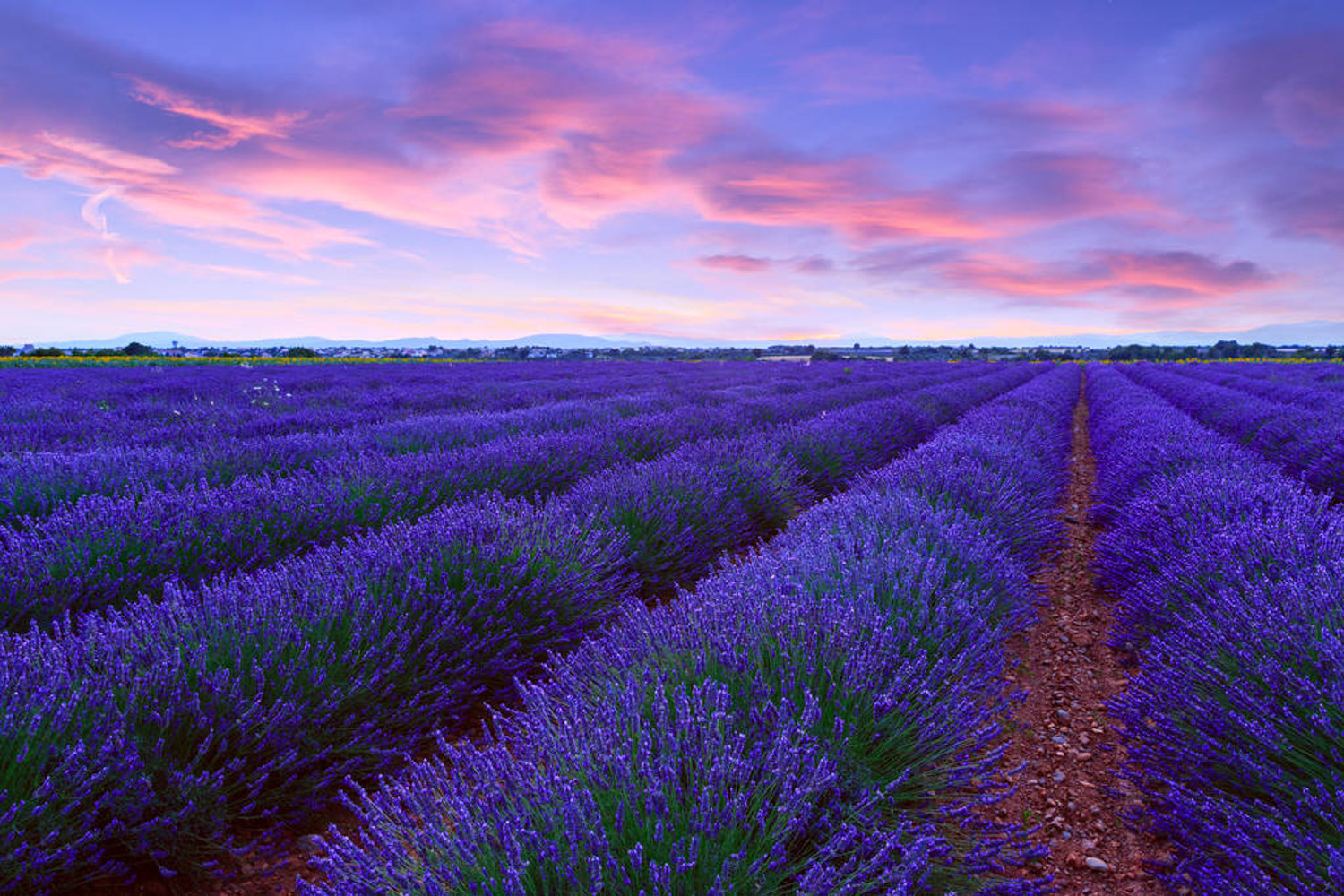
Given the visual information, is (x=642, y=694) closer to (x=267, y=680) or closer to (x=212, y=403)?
(x=267, y=680)

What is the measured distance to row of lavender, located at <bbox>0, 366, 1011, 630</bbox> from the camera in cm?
281

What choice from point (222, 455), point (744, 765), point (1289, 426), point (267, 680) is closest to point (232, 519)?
point (267, 680)

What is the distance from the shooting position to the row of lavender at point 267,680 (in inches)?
63.2

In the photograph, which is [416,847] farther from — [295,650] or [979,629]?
[979,629]

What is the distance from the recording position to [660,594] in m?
3.99

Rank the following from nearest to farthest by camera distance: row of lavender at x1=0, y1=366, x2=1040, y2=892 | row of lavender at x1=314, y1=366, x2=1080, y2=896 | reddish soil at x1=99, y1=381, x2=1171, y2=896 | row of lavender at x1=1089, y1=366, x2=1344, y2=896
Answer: row of lavender at x1=314, y1=366, x2=1080, y2=896, row of lavender at x1=1089, y1=366, x2=1344, y2=896, row of lavender at x1=0, y1=366, x2=1040, y2=892, reddish soil at x1=99, y1=381, x2=1171, y2=896

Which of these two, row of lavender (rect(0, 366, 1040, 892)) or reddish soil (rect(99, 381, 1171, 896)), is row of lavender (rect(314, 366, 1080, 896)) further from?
row of lavender (rect(0, 366, 1040, 892))

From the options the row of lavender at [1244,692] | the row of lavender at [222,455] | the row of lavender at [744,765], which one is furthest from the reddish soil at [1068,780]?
the row of lavender at [222,455]

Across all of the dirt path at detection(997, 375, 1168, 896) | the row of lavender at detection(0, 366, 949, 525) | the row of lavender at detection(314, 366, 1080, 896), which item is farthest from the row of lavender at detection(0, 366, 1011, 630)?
the dirt path at detection(997, 375, 1168, 896)

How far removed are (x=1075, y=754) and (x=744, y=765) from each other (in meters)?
1.86

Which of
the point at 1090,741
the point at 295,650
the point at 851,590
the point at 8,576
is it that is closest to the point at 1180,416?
the point at 1090,741

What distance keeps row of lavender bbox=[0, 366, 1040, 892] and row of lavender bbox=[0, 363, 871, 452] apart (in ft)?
16.7

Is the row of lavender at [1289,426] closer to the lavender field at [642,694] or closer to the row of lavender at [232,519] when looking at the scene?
the lavender field at [642,694]

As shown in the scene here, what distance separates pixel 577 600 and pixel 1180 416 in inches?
353
